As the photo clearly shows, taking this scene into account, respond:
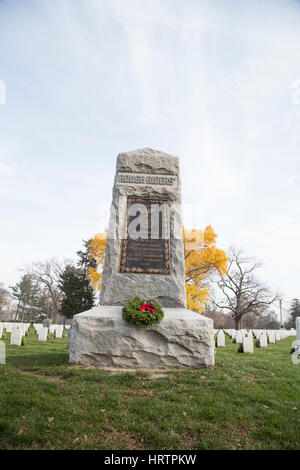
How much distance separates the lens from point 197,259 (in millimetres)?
20781

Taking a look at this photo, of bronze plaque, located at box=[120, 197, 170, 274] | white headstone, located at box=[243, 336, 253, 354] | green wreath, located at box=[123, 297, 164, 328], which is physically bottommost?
white headstone, located at box=[243, 336, 253, 354]

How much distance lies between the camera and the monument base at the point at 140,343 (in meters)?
5.30

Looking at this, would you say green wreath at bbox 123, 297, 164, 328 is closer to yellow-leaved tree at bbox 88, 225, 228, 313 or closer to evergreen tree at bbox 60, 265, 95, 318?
yellow-leaved tree at bbox 88, 225, 228, 313

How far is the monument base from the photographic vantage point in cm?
530

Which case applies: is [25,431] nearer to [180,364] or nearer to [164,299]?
[180,364]

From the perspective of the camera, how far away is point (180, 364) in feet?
17.6

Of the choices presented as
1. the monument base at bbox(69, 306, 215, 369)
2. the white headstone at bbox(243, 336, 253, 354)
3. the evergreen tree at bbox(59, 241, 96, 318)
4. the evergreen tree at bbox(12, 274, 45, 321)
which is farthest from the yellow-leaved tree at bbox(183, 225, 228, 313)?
the evergreen tree at bbox(12, 274, 45, 321)

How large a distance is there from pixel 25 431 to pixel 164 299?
3936 millimetres

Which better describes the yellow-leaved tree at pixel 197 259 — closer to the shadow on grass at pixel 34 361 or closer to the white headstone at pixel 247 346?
the white headstone at pixel 247 346

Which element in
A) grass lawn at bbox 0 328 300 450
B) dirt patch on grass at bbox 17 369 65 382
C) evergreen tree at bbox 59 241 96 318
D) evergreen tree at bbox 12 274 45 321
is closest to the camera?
grass lawn at bbox 0 328 300 450

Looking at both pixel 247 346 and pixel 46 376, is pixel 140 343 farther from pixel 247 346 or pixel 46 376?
pixel 247 346

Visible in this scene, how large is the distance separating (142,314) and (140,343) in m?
0.57

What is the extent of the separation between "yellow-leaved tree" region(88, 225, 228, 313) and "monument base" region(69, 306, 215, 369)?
1452cm
